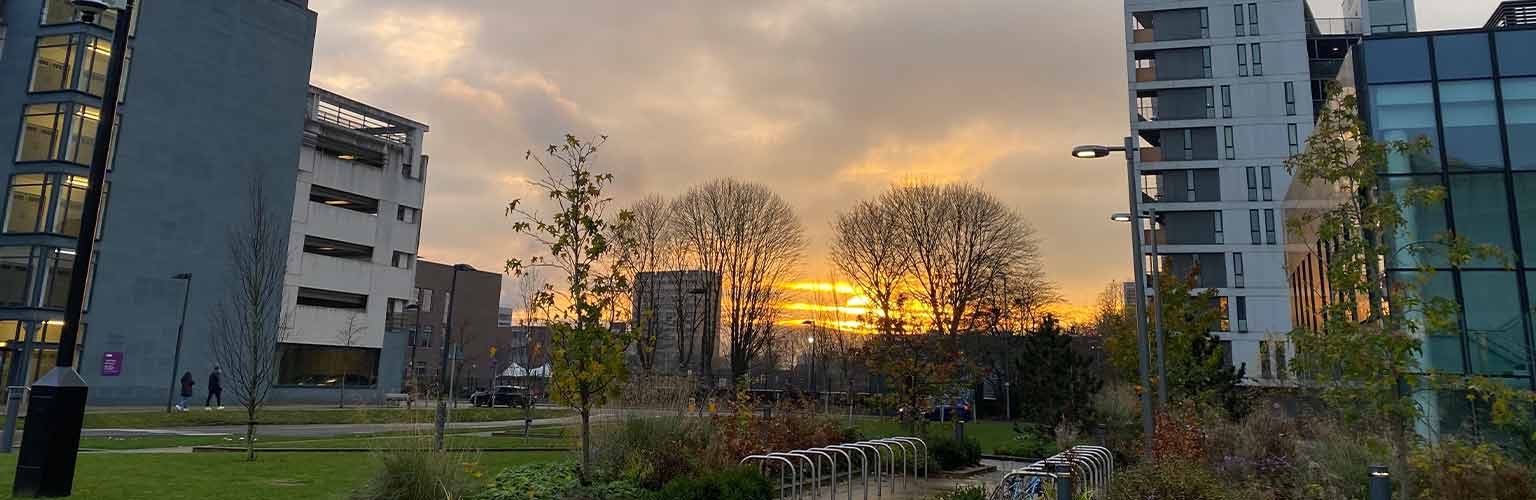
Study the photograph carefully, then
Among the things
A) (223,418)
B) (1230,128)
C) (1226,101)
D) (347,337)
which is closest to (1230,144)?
(1230,128)

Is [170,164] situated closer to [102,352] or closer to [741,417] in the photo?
[102,352]

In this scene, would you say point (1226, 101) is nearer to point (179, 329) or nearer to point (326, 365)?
point (326, 365)

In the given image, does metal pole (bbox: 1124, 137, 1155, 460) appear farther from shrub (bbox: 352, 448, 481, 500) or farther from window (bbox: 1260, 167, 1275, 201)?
window (bbox: 1260, 167, 1275, 201)

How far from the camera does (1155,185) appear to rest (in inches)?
2173

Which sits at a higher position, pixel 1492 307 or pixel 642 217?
pixel 642 217

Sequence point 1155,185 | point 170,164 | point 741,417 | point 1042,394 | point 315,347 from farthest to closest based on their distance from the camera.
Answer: point 1155,185
point 315,347
point 170,164
point 1042,394
point 741,417

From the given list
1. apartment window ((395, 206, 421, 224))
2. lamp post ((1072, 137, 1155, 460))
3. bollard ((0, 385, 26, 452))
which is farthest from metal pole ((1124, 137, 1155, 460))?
apartment window ((395, 206, 421, 224))

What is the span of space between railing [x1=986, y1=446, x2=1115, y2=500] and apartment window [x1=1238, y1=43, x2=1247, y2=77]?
47850mm

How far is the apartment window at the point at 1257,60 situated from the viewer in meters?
53.0

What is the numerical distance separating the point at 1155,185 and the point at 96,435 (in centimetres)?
5383

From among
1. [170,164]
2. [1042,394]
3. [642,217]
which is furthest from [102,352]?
[1042,394]

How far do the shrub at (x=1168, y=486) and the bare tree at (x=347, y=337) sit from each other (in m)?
44.9

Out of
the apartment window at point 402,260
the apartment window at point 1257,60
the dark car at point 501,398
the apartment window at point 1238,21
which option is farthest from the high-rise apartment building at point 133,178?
the apartment window at point 1257,60

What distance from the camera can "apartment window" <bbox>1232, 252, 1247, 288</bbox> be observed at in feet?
169
